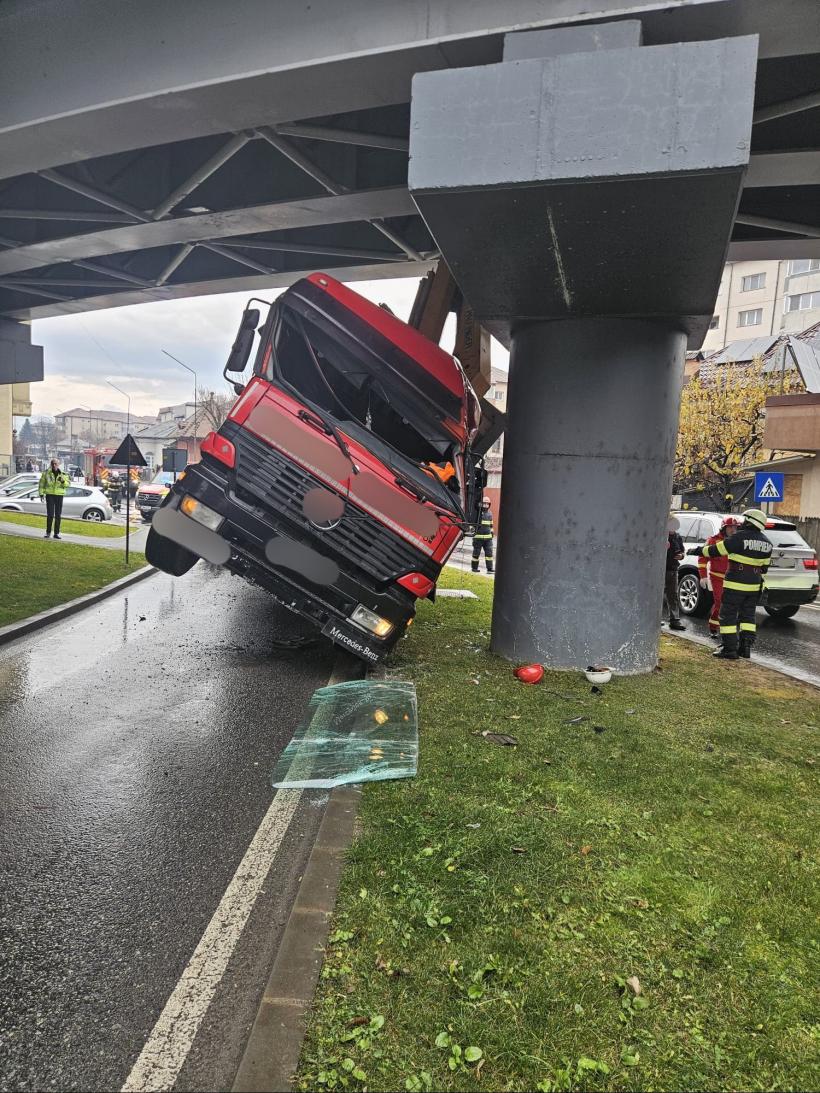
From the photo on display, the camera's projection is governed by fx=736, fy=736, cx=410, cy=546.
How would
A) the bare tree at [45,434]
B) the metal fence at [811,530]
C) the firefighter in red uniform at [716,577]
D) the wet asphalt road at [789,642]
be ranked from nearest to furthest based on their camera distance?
1. the wet asphalt road at [789,642]
2. the firefighter in red uniform at [716,577]
3. the metal fence at [811,530]
4. the bare tree at [45,434]

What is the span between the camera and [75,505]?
1006 inches

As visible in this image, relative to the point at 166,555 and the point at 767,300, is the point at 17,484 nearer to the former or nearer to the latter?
the point at 166,555

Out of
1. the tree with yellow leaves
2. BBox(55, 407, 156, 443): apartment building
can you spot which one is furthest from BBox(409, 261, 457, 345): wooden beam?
BBox(55, 407, 156, 443): apartment building

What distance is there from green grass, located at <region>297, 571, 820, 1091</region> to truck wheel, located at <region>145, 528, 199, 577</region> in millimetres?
3891

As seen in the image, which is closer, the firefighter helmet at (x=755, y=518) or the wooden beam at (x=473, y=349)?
the firefighter helmet at (x=755, y=518)

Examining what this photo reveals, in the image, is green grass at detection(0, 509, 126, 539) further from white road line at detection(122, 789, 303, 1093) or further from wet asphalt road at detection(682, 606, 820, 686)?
white road line at detection(122, 789, 303, 1093)

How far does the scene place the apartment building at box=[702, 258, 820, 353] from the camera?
168 feet

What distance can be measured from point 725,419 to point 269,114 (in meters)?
28.7

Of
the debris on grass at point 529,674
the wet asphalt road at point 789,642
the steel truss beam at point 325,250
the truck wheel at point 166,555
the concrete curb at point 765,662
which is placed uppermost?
the steel truss beam at point 325,250

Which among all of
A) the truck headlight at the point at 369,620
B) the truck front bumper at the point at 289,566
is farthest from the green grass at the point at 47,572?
the truck headlight at the point at 369,620

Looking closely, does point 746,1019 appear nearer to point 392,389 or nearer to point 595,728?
point 595,728

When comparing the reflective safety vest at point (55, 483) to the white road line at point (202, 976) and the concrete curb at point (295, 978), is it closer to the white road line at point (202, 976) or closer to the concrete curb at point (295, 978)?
the white road line at point (202, 976)

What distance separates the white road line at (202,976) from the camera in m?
2.28

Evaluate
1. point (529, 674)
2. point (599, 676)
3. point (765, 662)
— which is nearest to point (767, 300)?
point (765, 662)
